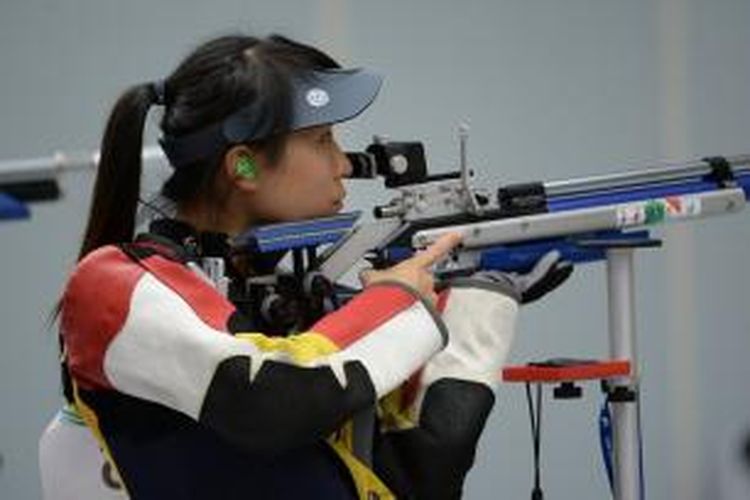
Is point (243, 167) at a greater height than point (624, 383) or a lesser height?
greater

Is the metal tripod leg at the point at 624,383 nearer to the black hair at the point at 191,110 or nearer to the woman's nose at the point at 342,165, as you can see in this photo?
the woman's nose at the point at 342,165

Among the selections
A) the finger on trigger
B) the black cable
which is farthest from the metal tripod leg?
the finger on trigger

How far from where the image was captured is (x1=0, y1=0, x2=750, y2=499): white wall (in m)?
2.36

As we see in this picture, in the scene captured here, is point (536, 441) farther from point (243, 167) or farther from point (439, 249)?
point (243, 167)

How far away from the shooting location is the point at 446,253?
1.22 meters

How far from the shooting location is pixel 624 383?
5.25 ft

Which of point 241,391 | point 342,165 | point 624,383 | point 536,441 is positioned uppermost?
point 342,165

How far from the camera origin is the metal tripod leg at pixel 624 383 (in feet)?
5.26

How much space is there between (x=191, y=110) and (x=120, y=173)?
0.10 m

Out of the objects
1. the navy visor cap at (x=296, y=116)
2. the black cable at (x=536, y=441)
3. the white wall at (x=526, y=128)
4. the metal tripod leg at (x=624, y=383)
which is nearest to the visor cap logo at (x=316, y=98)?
the navy visor cap at (x=296, y=116)

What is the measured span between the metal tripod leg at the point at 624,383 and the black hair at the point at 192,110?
655 millimetres

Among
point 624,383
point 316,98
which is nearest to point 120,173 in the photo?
point 316,98

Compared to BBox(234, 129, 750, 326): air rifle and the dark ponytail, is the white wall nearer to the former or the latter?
BBox(234, 129, 750, 326): air rifle

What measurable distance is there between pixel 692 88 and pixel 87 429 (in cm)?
195
